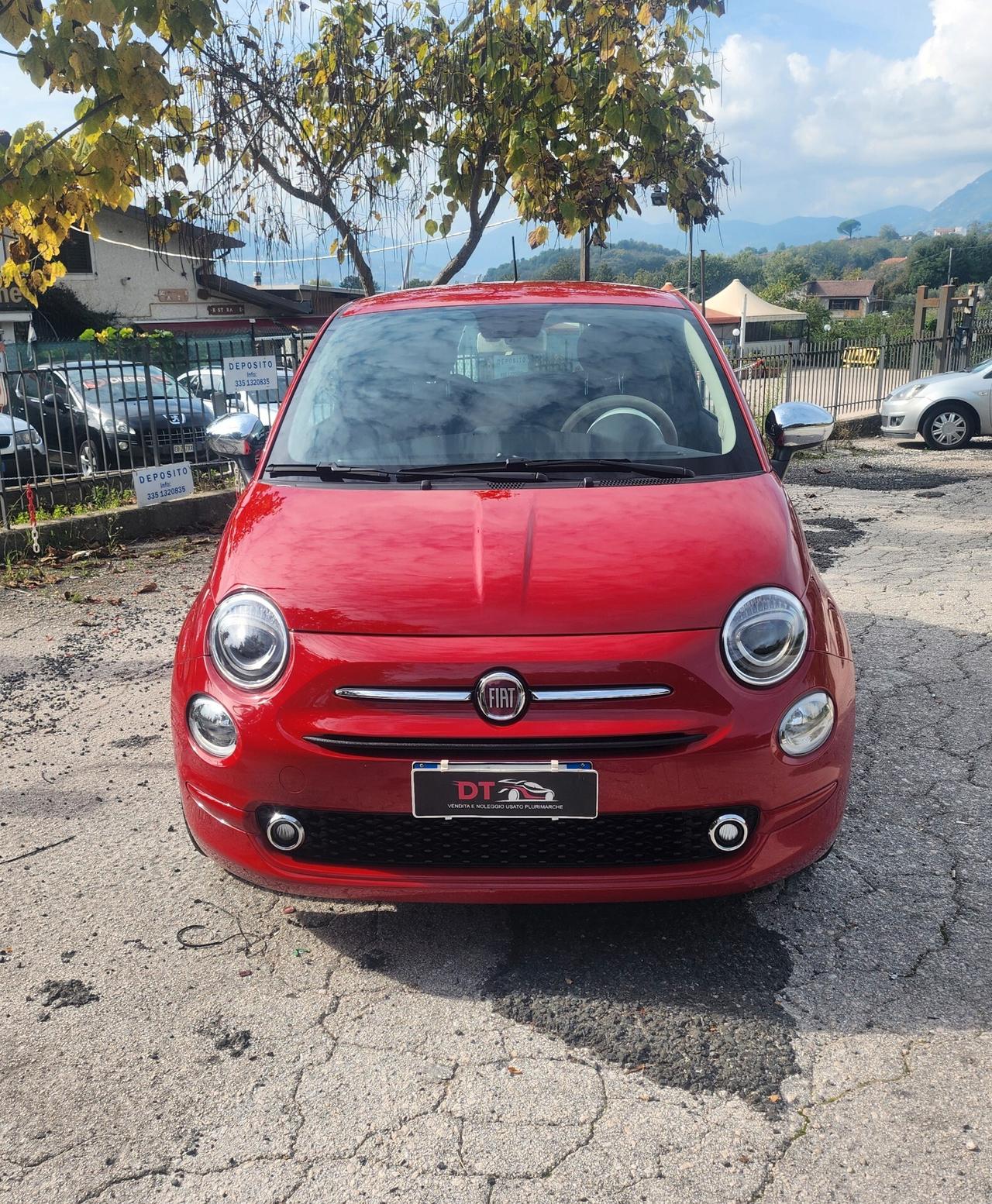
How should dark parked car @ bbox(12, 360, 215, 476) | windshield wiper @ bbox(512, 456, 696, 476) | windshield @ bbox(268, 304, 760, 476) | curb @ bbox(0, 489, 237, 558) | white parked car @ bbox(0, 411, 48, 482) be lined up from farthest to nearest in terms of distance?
dark parked car @ bbox(12, 360, 215, 476) < white parked car @ bbox(0, 411, 48, 482) < curb @ bbox(0, 489, 237, 558) < windshield @ bbox(268, 304, 760, 476) < windshield wiper @ bbox(512, 456, 696, 476)

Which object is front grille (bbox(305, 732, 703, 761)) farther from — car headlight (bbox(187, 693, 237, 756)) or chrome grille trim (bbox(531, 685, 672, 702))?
car headlight (bbox(187, 693, 237, 756))

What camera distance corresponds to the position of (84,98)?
5.59 m

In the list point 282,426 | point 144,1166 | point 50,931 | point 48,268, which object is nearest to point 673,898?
point 144,1166

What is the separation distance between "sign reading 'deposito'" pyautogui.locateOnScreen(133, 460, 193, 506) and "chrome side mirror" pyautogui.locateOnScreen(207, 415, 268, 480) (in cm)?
423

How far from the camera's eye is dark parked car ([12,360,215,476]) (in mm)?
8414

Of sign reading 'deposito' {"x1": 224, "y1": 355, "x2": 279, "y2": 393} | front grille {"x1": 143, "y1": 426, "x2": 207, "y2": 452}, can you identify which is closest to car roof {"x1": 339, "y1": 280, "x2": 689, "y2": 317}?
front grille {"x1": 143, "y1": 426, "x2": 207, "y2": 452}

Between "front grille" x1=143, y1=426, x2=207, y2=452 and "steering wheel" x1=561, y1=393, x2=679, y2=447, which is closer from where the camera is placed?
"steering wheel" x1=561, y1=393, x2=679, y2=447

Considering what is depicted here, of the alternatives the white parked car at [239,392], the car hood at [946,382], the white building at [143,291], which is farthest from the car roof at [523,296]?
the white building at [143,291]

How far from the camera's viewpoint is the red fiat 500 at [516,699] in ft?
8.02

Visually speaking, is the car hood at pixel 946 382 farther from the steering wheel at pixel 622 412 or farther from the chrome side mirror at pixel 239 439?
the chrome side mirror at pixel 239 439

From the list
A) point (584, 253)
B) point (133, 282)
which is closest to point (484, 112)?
point (584, 253)

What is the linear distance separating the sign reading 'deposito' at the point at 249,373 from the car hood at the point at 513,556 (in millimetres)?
7440

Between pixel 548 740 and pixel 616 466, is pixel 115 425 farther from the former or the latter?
pixel 548 740

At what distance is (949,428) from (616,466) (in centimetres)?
1272
